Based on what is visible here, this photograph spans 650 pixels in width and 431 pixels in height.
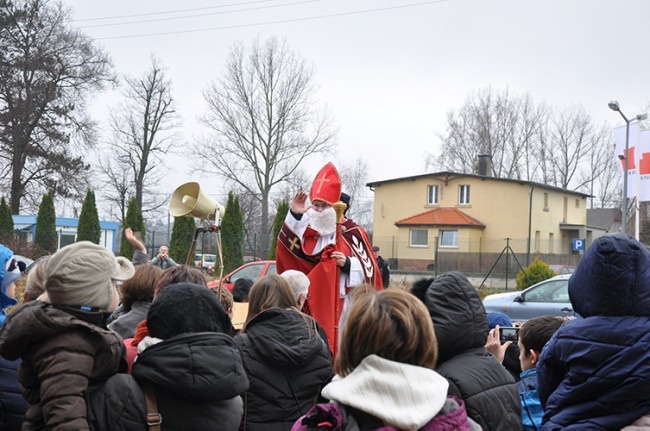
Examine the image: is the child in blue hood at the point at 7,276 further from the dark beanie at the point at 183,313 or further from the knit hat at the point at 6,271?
the dark beanie at the point at 183,313

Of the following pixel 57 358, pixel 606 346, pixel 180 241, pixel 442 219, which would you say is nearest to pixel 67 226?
pixel 180 241

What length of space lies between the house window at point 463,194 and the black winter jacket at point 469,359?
41.2m

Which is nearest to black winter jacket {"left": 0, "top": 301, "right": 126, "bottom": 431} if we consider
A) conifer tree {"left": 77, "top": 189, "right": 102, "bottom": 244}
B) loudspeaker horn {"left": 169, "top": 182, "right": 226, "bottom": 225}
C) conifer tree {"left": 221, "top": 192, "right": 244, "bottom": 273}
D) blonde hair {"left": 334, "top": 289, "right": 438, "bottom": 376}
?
blonde hair {"left": 334, "top": 289, "right": 438, "bottom": 376}

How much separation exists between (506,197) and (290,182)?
43.8 ft

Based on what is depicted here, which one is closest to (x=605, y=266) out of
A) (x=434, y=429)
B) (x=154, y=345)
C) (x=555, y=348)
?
(x=555, y=348)

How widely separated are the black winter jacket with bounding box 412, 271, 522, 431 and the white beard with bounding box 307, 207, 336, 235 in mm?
3300

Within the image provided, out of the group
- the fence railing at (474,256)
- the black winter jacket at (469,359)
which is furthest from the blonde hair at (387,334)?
the fence railing at (474,256)

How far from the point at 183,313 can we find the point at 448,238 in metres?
40.6

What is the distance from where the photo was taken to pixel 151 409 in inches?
104

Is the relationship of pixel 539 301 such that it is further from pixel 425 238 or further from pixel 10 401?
pixel 425 238

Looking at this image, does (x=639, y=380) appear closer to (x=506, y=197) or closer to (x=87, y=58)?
(x=87, y=58)

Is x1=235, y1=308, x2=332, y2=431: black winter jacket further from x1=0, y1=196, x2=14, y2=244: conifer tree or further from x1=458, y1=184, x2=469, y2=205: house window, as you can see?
x1=458, y1=184, x2=469, y2=205: house window

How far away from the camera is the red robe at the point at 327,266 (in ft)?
19.7

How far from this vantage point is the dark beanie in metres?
2.77
